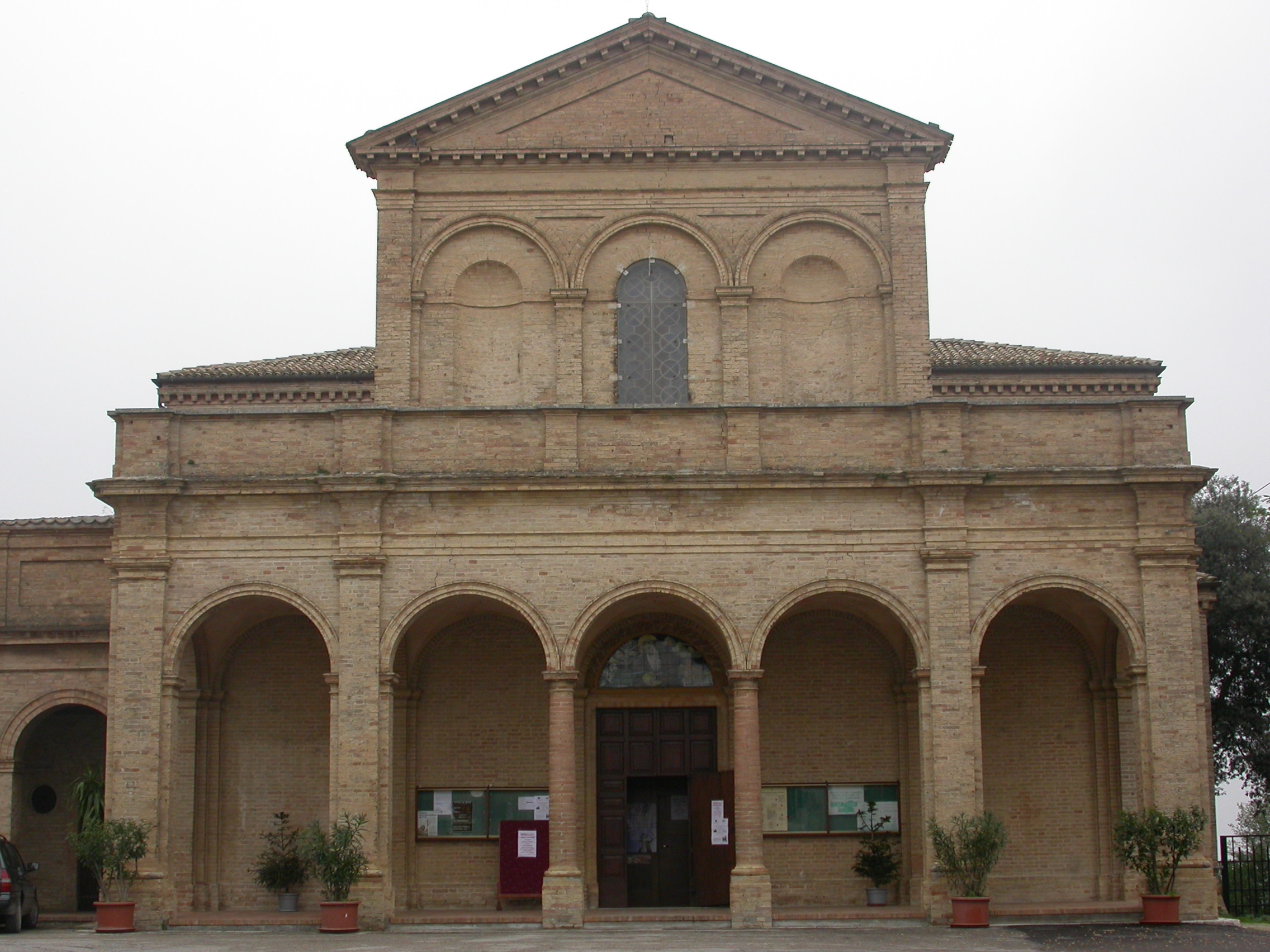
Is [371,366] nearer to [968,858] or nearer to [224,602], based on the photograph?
[224,602]

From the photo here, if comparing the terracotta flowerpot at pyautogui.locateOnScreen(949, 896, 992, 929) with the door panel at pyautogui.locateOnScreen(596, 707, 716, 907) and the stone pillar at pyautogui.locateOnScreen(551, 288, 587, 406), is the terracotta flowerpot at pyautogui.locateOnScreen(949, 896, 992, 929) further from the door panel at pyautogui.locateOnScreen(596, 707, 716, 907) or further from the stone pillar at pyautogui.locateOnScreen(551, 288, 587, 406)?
the stone pillar at pyautogui.locateOnScreen(551, 288, 587, 406)

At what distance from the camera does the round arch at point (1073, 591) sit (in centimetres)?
2189

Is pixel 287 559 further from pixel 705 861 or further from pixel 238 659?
pixel 705 861

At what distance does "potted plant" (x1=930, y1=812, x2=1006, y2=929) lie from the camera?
2075 centimetres

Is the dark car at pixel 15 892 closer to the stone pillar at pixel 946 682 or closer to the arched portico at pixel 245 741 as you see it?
the arched portico at pixel 245 741

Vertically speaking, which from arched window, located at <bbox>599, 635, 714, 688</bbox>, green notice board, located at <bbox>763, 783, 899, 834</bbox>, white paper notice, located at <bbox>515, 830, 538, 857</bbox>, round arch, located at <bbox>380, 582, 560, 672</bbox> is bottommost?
white paper notice, located at <bbox>515, 830, 538, 857</bbox>

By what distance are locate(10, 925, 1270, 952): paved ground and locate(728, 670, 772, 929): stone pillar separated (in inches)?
19.2

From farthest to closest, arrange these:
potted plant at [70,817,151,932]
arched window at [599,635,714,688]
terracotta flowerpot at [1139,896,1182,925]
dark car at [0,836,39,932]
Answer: arched window at [599,635,714,688], dark car at [0,836,39,932], potted plant at [70,817,151,932], terracotta flowerpot at [1139,896,1182,925]

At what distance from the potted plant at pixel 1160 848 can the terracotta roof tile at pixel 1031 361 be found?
908cm

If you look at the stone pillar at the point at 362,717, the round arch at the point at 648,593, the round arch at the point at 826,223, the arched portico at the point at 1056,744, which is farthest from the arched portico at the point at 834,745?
the stone pillar at the point at 362,717

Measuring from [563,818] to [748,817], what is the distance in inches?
101

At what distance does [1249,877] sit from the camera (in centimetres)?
2616

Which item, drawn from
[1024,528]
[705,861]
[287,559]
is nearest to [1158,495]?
[1024,528]

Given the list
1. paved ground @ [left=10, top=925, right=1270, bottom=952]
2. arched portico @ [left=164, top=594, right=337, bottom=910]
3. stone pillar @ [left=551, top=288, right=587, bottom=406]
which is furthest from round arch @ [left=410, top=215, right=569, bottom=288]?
paved ground @ [left=10, top=925, right=1270, bottom=952]
